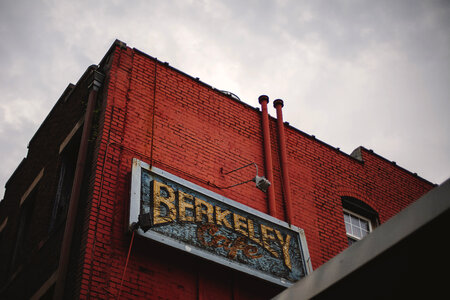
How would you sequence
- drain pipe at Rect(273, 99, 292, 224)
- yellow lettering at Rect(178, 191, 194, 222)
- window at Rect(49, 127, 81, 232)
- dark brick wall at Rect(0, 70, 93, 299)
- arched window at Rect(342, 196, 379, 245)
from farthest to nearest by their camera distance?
arched window at Rect(342, 196, 379, 245)
drain pipe at Rect(273, 99, 292, 224)
window at Rect(49, 127, 81, 232)
dark brick wall at Rect(0, 70, 93, 299)
yellow lettering at Rect(178, 191, 194, 222)

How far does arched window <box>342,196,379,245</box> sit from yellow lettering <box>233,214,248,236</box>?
12.5 feet

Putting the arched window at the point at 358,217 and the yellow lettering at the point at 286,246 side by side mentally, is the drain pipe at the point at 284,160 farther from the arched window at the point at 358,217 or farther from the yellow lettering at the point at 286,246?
the arched window at the point at 358,217

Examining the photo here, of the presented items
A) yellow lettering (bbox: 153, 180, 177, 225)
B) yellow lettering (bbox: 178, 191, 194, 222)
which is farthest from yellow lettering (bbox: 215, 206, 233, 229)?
yellow lettering (bbox: 153, 180, 177, 225)

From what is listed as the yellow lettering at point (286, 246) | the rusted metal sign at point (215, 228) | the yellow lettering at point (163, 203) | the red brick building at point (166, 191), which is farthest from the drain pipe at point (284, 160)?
the yellow lettering at point (163, 203)

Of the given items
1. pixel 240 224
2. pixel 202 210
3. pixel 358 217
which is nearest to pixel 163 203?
pixel 202 210

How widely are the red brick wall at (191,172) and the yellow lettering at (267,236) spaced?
21.3 inches

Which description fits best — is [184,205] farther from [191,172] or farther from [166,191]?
[191,172]

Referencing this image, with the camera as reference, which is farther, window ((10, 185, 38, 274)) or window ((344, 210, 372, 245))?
window ((344, 210, 372, 245))

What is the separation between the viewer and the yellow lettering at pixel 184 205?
24.2 feet

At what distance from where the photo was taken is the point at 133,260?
272 inches

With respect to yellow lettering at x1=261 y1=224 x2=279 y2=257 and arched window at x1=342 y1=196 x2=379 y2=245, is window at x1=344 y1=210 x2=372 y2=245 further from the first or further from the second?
yellow lettering at x1=261 y1=224 x2=279 y2=257

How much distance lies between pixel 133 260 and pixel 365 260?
3949 mm

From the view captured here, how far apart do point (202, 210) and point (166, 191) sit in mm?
686

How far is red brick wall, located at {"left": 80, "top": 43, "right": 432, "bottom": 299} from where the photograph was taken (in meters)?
6.91
